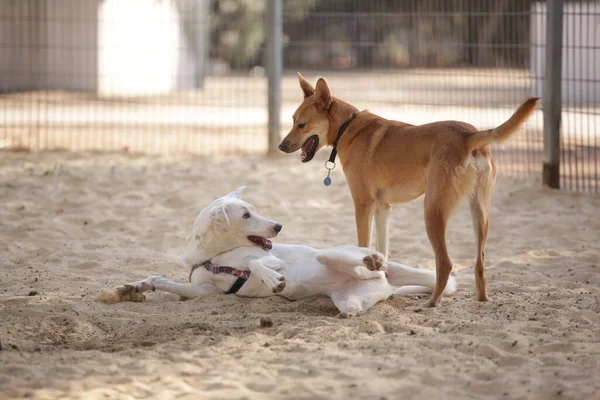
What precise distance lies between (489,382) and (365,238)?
195 centimetres

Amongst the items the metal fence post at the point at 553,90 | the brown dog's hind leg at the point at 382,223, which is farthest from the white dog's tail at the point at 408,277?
the metal fence post at the point at 553,90

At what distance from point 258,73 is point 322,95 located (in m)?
19.8

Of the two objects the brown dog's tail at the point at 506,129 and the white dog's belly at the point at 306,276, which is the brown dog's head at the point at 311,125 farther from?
the brown dog's tail at the point at 506,129

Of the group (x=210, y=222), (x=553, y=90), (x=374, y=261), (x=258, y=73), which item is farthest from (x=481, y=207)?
(x=258, y=73)

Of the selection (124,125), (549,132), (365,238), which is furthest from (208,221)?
(124,125)

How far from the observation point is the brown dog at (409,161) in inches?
186

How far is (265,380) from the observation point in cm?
366

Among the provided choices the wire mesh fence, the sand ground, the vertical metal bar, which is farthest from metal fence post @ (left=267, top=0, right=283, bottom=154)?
the sand ground

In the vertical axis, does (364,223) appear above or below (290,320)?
above

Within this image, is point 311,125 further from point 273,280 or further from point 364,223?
point 273,280

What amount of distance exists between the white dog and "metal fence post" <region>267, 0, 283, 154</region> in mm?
6068

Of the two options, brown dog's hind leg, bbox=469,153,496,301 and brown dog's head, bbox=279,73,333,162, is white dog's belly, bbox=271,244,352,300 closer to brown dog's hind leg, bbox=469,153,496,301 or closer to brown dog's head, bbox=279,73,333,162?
brown dog's hind leg, bbox=469,153,496,301

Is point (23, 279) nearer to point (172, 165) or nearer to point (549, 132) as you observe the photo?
point (172, 165)

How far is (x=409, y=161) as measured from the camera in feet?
16.9
